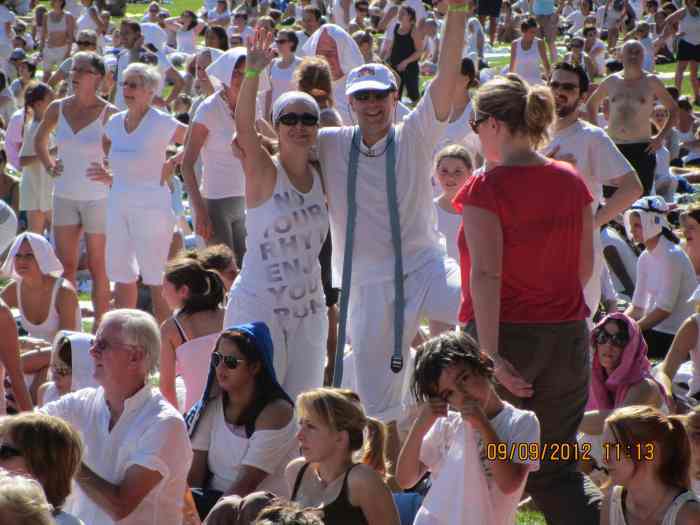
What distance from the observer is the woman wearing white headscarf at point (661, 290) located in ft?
26.4

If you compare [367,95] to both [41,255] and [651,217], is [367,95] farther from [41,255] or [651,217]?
[651,217]

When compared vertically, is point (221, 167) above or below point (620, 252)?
above

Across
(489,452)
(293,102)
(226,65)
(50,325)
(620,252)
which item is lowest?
(620,252)

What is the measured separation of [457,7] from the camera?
5152mm

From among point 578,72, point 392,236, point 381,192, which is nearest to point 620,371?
Result: point 392,236

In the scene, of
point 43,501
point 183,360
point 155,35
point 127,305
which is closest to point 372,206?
point 183,360

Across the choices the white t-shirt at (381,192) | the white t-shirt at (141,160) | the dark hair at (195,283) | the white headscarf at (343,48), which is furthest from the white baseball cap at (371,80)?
the white headscarf at (343,48)

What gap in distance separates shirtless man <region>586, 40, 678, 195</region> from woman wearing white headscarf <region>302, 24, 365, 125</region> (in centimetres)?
337

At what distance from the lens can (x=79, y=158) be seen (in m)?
9.38

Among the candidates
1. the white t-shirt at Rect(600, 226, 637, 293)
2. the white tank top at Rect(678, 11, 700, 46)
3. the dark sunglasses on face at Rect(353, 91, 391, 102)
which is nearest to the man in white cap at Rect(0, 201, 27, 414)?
the dark sunglasses on face at Rect(353, 91, 391, 102)

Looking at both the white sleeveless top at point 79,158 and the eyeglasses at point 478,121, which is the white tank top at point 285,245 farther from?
the white sleeveless top at point 79,158

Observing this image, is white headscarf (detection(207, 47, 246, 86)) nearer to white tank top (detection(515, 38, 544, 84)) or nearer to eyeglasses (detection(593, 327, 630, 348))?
eyeglasses (detection(593, 327, 630, 348))

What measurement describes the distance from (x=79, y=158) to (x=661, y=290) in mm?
4010

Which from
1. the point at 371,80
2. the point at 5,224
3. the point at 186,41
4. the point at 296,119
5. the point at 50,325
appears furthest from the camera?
the point at 186,41
